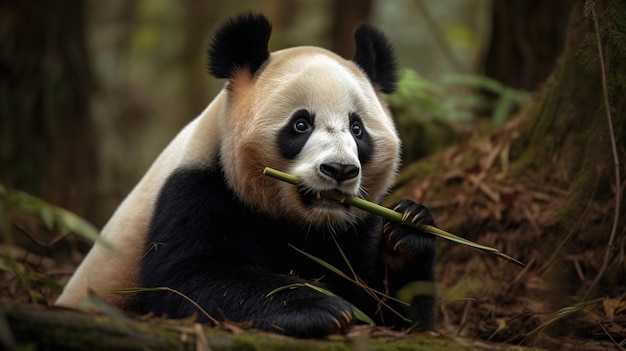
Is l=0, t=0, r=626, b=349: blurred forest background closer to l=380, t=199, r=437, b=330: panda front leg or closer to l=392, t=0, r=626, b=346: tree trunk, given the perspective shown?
l=392, t=0, r=626, b=346: tree trunk

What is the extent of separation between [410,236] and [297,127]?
1.03 meters

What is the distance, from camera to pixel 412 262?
5.29 meters

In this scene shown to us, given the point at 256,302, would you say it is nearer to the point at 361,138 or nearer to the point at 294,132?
the point at 294,132

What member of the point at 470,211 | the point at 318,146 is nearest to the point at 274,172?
the point at 318,146

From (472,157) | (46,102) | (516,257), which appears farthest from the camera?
(46,102)

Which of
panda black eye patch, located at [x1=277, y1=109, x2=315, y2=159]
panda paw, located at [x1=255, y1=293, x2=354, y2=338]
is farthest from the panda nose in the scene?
panda paw, located at [x1=255, y1=293, x2=354, y2=338]

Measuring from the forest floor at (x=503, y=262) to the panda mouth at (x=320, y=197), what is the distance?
37.4 inches

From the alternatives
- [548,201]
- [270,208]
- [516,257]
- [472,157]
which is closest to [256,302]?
[270,208]

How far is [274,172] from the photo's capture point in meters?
4.70

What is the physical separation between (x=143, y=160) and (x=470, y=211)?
50.0 feet

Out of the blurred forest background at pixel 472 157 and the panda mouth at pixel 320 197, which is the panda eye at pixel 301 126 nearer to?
the panda mouth at pixel 320 197

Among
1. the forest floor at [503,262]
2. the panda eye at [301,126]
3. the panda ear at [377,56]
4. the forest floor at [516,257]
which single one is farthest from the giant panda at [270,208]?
the forest floor at [516,257]

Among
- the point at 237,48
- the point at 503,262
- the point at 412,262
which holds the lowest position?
the point at 503,262

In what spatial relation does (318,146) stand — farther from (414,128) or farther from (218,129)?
(414,128)
